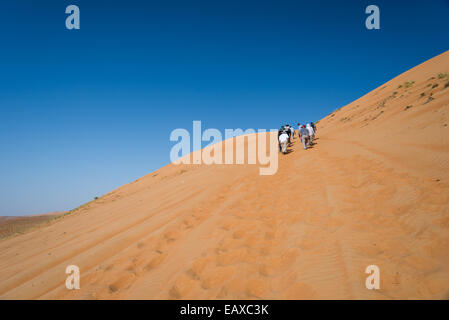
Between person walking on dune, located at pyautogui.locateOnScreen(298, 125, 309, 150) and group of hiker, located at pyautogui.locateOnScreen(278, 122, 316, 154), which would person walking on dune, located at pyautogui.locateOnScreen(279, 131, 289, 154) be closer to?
group of hiker, located at pyautogui.locateOnScreen(278, 122, 316, 154)

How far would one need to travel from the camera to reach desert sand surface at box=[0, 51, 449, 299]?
2.97 meters

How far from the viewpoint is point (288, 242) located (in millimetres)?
3896

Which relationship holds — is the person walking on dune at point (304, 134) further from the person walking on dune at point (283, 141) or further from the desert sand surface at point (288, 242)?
the desert sand surface at point (288, 242)

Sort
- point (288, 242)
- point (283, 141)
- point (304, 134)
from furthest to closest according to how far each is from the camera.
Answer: point (283, 141), point (304, 134), point (288, 242)

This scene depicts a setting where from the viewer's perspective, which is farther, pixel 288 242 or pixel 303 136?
pixel 303 136

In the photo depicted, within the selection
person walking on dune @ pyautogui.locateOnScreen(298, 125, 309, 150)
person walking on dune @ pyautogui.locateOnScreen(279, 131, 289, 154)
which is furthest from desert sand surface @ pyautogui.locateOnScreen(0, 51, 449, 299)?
person walking on dune @ pyautogui.locateOnScreen(279, 131, 289, 154)

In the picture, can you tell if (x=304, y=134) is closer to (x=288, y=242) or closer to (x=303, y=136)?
(x=303, y=136)

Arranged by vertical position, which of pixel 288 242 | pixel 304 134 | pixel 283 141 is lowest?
pixel 288 242

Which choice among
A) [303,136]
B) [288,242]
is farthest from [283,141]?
[288,242]

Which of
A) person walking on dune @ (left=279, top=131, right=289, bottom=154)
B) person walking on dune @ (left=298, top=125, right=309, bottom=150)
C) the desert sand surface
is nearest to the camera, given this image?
the desert sand surface

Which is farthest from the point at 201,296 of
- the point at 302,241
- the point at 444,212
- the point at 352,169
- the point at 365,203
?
the point at 352,169

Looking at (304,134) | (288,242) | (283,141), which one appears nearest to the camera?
(288,242)

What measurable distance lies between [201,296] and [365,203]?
146 inches

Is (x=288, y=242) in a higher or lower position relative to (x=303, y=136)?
lower
